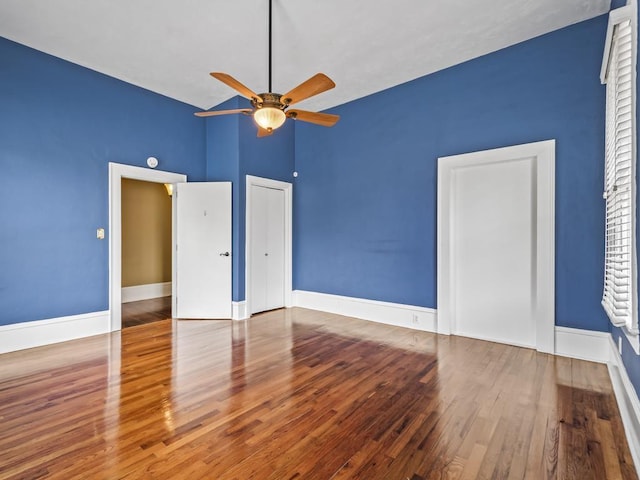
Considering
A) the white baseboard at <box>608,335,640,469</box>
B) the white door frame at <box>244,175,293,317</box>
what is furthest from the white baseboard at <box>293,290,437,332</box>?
the white baseboard at <box>608,335,640,469</box>

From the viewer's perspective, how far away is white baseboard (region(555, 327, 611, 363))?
303 centimetres

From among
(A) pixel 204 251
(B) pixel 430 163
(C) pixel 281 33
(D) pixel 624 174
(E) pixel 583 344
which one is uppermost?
(C) pixel 281 33

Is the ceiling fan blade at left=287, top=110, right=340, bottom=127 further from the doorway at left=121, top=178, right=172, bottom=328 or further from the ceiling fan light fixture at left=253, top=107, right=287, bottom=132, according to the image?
the doorway at left=121, top=178, right=172, bottom=328

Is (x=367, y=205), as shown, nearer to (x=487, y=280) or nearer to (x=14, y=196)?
(x=487, y=280)

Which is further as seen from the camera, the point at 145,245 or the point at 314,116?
the point at 145,245

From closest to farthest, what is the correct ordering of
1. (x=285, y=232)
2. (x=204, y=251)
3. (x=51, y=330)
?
1. (x=51, y=330)
2. (x=204, y=251)
3. (x=285, y=232)

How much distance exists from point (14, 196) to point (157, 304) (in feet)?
9.93

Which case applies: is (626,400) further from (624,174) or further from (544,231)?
(544,231)

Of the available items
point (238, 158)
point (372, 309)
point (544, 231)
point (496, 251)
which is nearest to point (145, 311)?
point (238, 158)

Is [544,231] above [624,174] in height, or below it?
below

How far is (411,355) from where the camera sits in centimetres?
332

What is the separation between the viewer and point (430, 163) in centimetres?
415

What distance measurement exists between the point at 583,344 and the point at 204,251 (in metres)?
4.64

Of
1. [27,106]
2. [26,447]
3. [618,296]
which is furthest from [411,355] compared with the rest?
[27,106]
